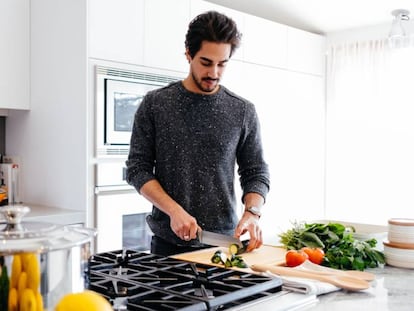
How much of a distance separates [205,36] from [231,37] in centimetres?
9

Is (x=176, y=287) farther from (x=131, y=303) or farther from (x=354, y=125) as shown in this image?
(x=354, y=125)

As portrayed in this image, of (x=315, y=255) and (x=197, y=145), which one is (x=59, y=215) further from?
(x=315, y=255)

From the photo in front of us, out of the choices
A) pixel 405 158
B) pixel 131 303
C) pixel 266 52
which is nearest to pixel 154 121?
pixel 131 303

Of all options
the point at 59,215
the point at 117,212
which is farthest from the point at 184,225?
the point at 117,212

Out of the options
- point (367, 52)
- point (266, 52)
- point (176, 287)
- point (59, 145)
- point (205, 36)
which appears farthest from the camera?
point (367, 52)

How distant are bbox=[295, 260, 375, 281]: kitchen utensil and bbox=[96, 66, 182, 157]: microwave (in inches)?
61.7

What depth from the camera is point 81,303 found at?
0.74 meters

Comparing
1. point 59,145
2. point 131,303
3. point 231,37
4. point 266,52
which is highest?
point 266,52

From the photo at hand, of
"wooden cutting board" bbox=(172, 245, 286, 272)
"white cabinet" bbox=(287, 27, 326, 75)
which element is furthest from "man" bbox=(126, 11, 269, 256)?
"white cabinet" bbox=(287, 27, 326, 75)

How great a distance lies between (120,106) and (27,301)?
2.10 metres

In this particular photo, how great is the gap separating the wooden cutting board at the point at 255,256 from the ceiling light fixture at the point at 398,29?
7.26ft

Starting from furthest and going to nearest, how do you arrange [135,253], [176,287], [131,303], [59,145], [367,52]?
[367,52]
[59,145]
[135,253]
[176,287]
[131,303]

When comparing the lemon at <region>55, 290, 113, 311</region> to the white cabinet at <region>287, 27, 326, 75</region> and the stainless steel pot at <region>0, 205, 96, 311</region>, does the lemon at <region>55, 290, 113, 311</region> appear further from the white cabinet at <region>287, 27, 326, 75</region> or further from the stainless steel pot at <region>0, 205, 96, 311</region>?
the white cabinet at <region>287, 27, 326, 75</region>

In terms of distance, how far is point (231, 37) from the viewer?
1725mm
